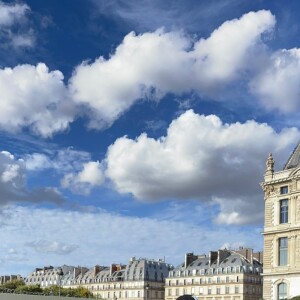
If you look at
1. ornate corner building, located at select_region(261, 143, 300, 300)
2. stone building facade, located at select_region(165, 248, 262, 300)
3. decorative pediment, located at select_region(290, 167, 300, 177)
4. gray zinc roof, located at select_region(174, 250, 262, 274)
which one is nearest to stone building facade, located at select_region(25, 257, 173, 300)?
stone building facade, located at select_region(165, 248, 262, 300)

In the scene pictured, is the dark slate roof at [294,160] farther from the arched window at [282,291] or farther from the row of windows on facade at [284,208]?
the arched window at [282,291]

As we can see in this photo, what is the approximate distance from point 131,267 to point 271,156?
86928mm

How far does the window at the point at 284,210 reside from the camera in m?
66.9

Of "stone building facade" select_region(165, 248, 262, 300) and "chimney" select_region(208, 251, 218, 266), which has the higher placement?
"chimney" select_region(208, 251, 218, 266)

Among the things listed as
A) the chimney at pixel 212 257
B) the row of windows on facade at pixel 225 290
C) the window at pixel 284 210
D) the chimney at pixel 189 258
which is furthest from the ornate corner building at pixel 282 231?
the chimney at pixel 189 258

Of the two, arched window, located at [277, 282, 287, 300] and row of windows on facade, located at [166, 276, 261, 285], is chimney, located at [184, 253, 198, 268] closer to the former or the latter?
row of windows on facade, located at [166, 276, 261, 285]

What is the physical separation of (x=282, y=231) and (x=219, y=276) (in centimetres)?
6271

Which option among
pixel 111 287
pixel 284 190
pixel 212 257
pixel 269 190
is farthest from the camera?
pixel 111 287

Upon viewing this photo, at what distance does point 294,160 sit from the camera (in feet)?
227

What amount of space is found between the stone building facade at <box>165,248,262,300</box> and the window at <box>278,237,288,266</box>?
56.5 metres

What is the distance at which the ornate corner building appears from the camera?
64875 mm

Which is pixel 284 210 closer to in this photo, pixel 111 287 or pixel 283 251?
pixel 283 251

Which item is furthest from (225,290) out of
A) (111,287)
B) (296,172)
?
(296,172)

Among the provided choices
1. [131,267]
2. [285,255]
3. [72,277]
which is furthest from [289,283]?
[72,277]
